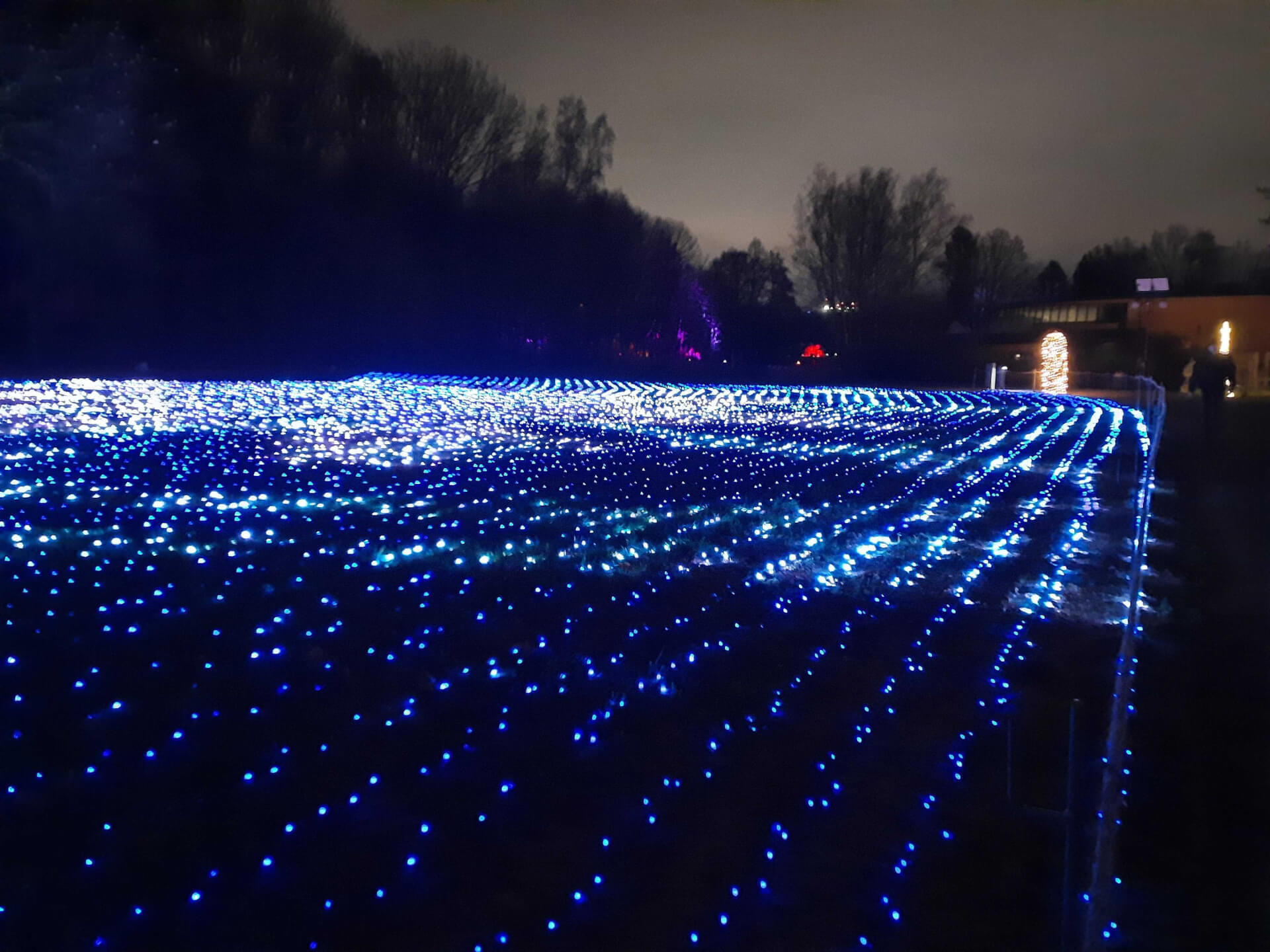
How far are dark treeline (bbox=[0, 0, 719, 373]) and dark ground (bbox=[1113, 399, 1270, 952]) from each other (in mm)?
23662

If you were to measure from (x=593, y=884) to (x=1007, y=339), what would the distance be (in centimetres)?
4615

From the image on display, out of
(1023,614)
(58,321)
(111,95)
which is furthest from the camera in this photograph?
(58,321)

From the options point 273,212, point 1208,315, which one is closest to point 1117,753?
point 273,212

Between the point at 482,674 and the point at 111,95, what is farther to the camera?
the point at 111,95

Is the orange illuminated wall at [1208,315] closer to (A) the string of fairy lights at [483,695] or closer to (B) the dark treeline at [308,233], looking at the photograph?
(B) the dark treeline at [308,233]

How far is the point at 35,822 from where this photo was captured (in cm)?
271

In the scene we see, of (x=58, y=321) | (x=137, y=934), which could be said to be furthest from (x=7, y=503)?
(x=58, y=321)

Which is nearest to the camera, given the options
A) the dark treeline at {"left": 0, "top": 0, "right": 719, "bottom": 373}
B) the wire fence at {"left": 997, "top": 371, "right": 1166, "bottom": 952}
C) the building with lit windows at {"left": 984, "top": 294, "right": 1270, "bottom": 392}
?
the wire fence at {"left": 997, "top": 371, "right": 1166, "bottom": 952}

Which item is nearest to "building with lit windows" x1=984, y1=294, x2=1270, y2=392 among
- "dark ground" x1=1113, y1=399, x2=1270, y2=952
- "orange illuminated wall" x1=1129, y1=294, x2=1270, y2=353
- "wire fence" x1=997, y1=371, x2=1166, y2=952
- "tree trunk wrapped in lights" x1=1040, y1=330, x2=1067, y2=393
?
"orange illuminated wall" x1=1129, y1=294, x2=1270, y2=353

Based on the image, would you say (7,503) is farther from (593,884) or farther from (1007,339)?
(1007,339)

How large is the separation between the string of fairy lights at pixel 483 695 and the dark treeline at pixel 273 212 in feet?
59.2

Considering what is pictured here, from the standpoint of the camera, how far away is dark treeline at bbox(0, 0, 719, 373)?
920 inches

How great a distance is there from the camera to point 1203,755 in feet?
11.0

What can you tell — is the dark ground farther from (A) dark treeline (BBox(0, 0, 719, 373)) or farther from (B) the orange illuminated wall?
(B) the orange illuminated wall
